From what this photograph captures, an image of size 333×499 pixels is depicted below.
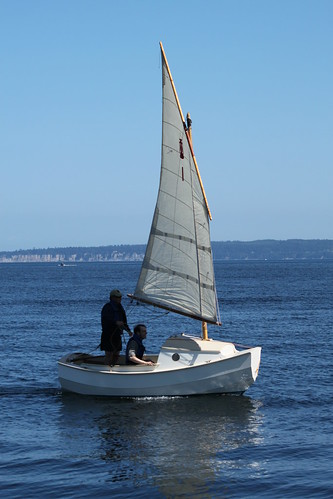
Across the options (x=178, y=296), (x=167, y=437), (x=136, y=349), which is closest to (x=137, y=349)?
(x=136, y=349)

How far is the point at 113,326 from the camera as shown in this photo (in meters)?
26.7

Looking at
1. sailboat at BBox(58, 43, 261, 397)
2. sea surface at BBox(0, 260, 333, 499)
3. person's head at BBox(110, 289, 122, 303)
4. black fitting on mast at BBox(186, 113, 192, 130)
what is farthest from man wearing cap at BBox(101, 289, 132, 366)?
black fitting on mast at BBox(186, 113, 192, 130)

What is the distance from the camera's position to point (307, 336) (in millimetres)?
46406

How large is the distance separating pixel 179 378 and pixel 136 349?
1.73 meters

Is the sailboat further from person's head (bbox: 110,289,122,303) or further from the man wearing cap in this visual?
person's head (bbox: 110,289,122,303)

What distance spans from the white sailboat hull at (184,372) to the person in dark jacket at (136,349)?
0.21 metres

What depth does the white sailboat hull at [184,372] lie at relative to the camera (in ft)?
84.4

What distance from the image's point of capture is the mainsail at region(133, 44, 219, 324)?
26562 mm

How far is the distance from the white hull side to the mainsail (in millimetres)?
1988

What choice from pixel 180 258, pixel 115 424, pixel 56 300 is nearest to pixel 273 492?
pixel 115 424

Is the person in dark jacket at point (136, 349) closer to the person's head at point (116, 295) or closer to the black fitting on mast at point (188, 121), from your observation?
the person's head at point (116, 295)

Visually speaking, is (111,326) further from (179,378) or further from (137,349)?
(179,378)

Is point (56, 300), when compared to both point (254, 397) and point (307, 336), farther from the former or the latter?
point (254, 397)

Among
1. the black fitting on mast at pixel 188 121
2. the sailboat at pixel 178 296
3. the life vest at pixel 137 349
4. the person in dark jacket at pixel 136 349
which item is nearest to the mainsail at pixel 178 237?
the sailboat at pixel 178 296
